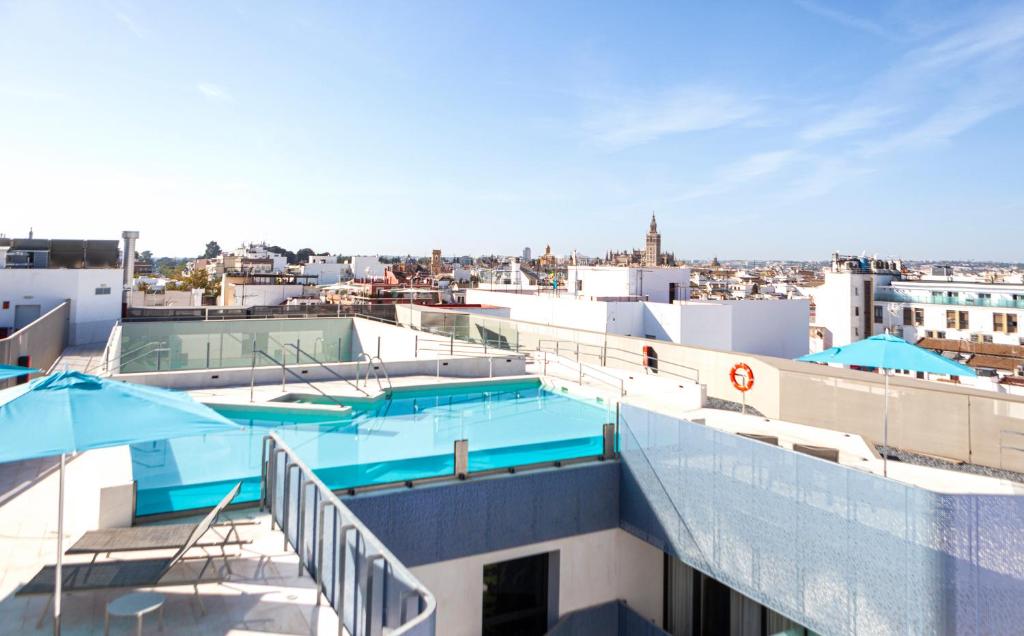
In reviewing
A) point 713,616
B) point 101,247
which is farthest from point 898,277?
point 101,247

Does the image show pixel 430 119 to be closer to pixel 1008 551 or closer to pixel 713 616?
pixel 713 616

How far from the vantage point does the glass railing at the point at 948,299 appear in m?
45.0

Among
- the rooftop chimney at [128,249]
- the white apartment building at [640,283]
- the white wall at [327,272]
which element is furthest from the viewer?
the white wall at [327,272]

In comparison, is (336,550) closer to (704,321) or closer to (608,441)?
(608,441)

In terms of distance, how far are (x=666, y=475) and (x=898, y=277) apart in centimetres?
6054

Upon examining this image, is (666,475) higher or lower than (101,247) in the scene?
lower

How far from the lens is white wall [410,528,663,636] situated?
24.5 ft

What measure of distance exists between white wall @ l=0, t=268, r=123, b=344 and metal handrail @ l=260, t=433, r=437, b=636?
20532mm

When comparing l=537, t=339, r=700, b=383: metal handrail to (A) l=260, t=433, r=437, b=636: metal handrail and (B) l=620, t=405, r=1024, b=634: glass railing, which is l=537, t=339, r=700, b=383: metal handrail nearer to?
(B) l=620, t=405, r=1024, b=634: glass railing

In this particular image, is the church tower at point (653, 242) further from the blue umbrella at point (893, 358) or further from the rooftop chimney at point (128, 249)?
the blue umbrella at point (893, 358)

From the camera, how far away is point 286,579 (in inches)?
189

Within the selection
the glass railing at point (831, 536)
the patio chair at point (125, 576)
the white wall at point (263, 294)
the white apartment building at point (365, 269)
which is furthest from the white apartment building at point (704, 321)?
the white apartment building at point (365, 269)

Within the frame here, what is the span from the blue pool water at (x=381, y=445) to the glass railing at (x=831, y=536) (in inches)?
63.4

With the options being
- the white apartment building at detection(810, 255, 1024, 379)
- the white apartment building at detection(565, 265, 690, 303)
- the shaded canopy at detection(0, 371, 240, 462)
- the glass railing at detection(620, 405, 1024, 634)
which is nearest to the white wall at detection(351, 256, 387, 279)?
the white apartment building at detection(565, 265, 690, 303)
